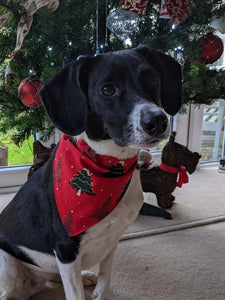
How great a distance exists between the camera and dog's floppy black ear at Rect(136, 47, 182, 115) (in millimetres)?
826

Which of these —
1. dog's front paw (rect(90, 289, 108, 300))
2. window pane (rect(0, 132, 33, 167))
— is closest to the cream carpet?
dog's front paw (rect(90, 289, 108, 300))

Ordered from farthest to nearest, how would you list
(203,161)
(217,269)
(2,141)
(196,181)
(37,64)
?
(203,161) < (196,181) < (2,141) < (37,64) < (217,269)

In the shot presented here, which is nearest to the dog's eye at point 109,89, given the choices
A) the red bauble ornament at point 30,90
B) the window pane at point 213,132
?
the red bauble ornament at point 30,90

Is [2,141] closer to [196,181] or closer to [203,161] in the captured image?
[196,181]

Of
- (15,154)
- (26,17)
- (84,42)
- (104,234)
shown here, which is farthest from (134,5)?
(15,154)

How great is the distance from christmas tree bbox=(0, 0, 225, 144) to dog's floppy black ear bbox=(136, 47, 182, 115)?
43 centimetres

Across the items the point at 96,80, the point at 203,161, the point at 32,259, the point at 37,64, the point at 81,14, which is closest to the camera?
the point at 96,80

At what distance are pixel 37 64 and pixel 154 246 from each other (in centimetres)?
98

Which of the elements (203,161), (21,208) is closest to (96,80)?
(21,208)

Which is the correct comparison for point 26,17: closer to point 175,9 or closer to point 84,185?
point 175,9

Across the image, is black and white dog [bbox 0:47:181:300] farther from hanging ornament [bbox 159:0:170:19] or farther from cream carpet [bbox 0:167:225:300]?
hanging ornament [bbox 159:0:170:19]

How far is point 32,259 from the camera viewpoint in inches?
33.3

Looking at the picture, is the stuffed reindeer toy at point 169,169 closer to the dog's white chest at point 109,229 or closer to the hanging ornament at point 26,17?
the dog's white chest at point 109,229

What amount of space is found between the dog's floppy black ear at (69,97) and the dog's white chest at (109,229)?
25 centimetres
